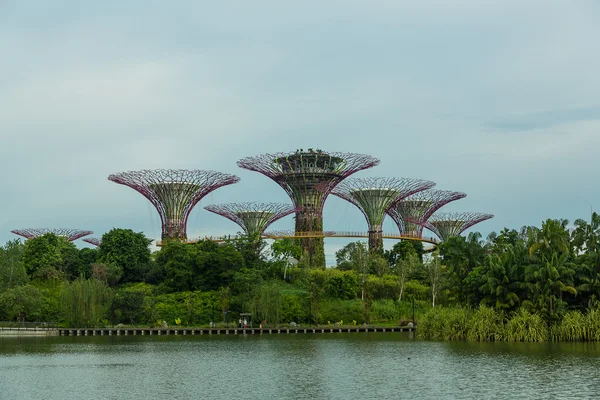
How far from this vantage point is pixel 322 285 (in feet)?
225

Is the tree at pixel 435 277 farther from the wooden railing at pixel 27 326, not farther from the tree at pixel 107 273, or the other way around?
the wooden railing at pixel 27 326

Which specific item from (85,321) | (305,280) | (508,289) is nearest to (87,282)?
(85,321)

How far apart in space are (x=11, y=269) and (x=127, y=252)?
38.4 ft

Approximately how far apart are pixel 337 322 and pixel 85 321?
21281mm

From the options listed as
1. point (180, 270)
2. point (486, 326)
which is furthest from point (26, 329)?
point (486, 326)

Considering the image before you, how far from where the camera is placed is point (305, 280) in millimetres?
69312

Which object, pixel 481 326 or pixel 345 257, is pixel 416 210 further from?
pixel 481 326

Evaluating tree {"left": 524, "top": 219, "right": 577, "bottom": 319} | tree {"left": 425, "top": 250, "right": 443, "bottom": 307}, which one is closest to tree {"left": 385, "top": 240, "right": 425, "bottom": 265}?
tree {"left": 425, "top": 250, "right": 443, "bottom": 307}

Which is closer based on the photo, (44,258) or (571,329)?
(571,329)

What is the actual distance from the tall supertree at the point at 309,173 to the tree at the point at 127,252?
558 inches

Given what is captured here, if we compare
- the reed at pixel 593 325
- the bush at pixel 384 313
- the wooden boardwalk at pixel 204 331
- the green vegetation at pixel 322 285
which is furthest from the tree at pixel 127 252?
the reed at pixel 593 325

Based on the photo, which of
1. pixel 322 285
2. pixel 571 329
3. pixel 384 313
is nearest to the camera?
pixel 571 329

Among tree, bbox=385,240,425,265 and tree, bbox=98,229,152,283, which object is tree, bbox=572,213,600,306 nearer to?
tree, bbox=385,240,425,265

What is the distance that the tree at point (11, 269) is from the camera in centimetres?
6938
